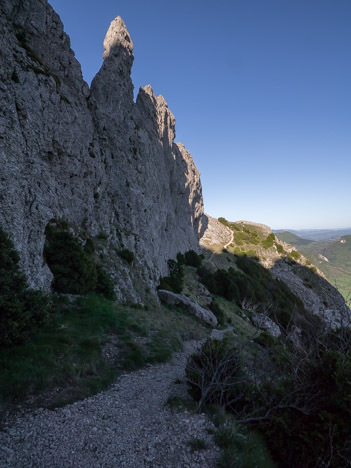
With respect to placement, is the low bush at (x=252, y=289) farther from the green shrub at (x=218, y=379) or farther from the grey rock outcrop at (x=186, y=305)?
the green shrub at (x=218, y=379)

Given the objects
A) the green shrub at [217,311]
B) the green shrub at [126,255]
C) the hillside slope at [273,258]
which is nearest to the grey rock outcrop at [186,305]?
the green shrub at [217,311]

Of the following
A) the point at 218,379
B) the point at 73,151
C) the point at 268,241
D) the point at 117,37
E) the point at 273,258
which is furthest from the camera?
the point at 268,241

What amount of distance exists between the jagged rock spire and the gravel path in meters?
45.6

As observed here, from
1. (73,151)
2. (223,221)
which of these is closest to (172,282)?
(73,151)

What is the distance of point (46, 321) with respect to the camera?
11.5 m

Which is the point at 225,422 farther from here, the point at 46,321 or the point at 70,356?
the point at 46,321

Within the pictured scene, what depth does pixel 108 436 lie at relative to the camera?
22.8ft

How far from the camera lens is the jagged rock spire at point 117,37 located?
37031 millimetres

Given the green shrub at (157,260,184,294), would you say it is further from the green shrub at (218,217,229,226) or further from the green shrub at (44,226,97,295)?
the green shrub at (218,217,229,226)

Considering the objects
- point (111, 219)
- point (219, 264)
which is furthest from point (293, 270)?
point (111, 219)

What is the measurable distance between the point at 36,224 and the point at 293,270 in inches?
3444

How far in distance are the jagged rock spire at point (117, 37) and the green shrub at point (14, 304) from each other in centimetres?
3916

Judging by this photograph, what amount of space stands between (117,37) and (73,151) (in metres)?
27.3

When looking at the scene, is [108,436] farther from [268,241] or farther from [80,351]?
[268,241]
